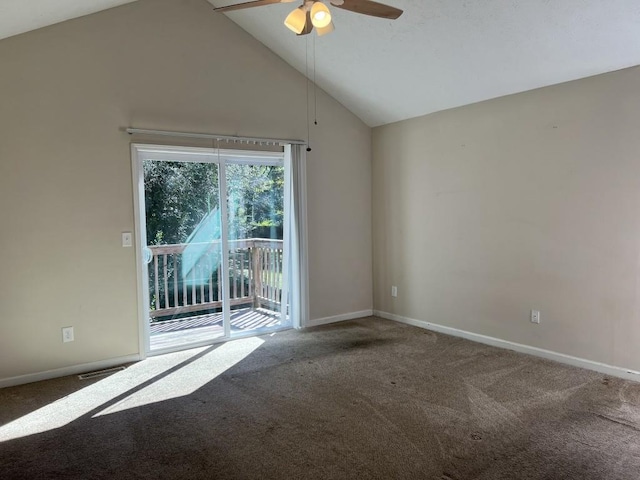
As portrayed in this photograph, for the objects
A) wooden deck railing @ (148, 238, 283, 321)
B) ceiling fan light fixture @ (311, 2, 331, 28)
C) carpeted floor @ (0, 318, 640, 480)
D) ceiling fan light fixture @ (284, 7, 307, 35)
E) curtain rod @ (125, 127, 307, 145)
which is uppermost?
ceiling fan light fixture @ (284, 7, 307, 35)

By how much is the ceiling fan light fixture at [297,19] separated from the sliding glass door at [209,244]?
1.96 metres

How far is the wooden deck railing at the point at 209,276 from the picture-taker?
4.24 m

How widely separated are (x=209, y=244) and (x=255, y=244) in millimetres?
568

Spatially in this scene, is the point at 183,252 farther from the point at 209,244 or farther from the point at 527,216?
the point at 527,216

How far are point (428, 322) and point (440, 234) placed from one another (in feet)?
3.41

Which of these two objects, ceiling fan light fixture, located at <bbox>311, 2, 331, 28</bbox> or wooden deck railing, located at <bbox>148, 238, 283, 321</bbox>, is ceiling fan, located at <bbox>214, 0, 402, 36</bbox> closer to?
ceiling fan light fixture, located at <bbox>311, 2, 331, 28</bbox>

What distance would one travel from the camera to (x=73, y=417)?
2873 mm

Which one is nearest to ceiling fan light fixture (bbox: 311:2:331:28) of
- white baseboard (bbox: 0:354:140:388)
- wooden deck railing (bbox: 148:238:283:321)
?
wooden deck railing (bbox: 148:238:283:321)

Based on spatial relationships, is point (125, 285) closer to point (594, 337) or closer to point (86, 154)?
point (86, 154)

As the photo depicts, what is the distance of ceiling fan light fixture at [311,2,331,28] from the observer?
2.41 m

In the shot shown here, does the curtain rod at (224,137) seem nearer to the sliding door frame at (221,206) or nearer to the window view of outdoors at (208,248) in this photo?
the sliding door frame at (221,206)

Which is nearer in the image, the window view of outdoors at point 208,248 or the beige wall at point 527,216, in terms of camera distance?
the beige wall at point 527,216

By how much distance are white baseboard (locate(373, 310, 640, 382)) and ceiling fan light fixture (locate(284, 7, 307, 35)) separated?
133 inches

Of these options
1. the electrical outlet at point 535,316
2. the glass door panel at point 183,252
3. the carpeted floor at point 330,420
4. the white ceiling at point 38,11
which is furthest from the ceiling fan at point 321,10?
the electrical outlet at point 535,316
